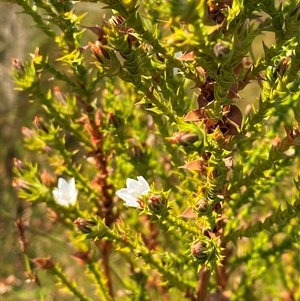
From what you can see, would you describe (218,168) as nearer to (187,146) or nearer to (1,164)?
(187,146)

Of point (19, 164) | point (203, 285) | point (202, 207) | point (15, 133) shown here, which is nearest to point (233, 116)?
→ point (202, 207)

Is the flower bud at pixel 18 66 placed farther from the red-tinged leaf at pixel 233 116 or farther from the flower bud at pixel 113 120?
the red-tinged leaf at pixel 233 116

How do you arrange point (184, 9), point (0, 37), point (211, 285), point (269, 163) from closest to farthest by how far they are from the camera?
1. point (184, 9)
2. point (269, 163)
3. point (211, 285)
4. point (0, 37)

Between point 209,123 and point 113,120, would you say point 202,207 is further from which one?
point 113,120

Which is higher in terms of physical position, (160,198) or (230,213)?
(160,198)

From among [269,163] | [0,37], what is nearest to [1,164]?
[0,37]

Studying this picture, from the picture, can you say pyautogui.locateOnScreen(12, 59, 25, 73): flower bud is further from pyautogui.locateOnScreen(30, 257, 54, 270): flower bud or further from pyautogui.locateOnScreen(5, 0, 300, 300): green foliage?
pyautogui.locateOnScreen(30, 257, 54, 270): flower bud
